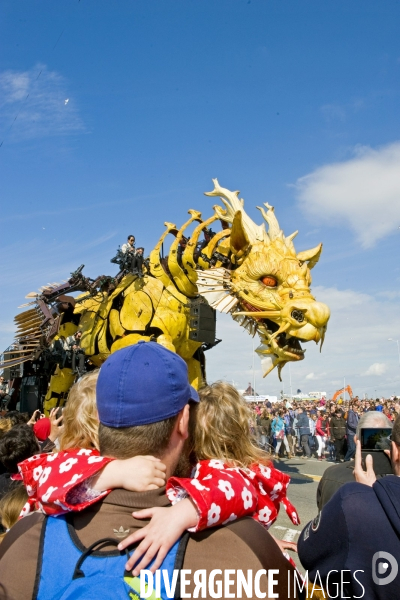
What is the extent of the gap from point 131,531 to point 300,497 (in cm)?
788

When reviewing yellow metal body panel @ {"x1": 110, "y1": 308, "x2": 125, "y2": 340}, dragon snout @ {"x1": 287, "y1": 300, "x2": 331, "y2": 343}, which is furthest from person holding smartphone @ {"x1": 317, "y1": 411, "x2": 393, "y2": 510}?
yellow metal body panel @ {"x1": 110, "y1": 308, "x2": 125, "y2": 340}

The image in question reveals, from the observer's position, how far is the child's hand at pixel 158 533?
1267mm

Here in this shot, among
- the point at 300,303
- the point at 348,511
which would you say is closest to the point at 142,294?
the point at 300,303

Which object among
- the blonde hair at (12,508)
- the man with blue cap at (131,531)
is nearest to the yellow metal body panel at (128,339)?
the blonde hair at (12,508)

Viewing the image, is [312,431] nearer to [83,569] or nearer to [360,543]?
[360,543]

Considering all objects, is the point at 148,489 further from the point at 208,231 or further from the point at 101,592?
the point at 208,231

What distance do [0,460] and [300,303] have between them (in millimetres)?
5464

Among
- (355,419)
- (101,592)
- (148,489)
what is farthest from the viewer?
(355,419)

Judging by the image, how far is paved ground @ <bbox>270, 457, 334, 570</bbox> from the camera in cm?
665

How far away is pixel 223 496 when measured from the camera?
143 cm

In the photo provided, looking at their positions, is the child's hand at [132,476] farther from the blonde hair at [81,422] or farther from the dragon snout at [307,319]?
the dragon snout at [307,319]

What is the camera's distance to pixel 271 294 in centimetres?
840

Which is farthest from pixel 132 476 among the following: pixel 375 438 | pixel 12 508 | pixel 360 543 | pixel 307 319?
pixel 307 319

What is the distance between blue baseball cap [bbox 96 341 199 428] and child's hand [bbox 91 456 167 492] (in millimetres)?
104
